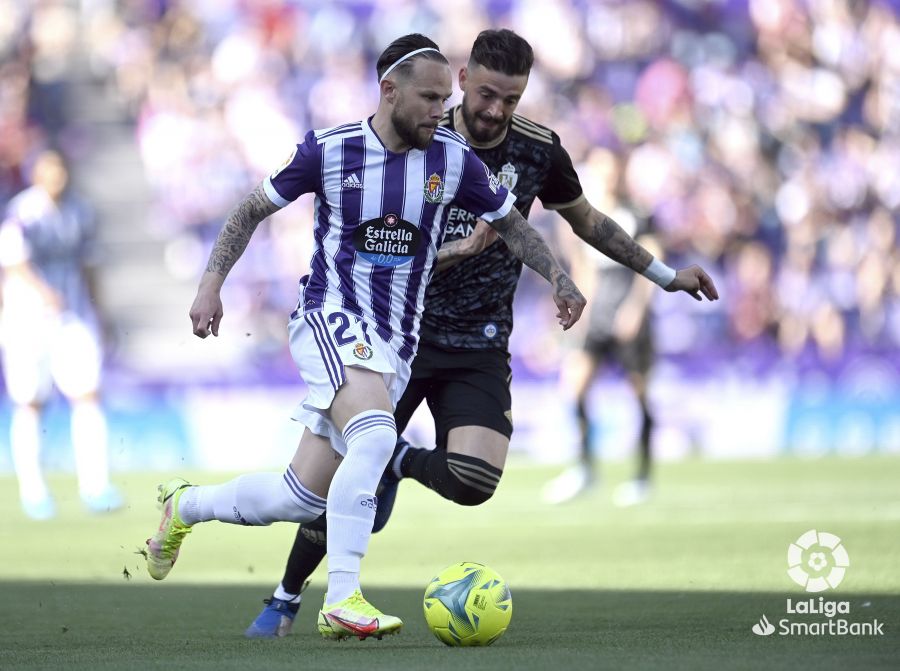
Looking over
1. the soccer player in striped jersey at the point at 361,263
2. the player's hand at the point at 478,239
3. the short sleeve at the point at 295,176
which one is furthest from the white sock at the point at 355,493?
the player's hand at the point at 478,239

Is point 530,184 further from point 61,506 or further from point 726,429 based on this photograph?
point 726,429

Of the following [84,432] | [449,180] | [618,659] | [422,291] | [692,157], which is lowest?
[618,659]

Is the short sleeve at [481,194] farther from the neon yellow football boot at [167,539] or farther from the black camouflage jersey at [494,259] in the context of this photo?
the neon yellow football boot at [167,539]

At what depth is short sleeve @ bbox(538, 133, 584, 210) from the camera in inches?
239

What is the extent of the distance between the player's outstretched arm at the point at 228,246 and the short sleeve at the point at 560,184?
4.45ft

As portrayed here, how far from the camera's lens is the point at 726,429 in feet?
55.2

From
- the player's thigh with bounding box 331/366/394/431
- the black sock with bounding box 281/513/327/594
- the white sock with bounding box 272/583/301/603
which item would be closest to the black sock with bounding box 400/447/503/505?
the black sock with bounding box 281/513/327/594

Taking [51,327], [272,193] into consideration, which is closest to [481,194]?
[272,193]

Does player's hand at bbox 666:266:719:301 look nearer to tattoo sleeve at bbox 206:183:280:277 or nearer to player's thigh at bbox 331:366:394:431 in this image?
player's thigh at bbox 331:366:394:431

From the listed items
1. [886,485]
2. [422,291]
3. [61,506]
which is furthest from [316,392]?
[886,485]

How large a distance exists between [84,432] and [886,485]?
6701mm

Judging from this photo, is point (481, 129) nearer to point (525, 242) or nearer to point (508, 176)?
point (508, 176)

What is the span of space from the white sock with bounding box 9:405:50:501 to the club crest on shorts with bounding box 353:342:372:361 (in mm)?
7259

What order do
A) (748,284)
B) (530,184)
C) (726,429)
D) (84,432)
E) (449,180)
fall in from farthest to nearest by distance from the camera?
1. (748,284)
2. (726,429)
3. (84,432)
4. (530,184)
5. (449,180)
